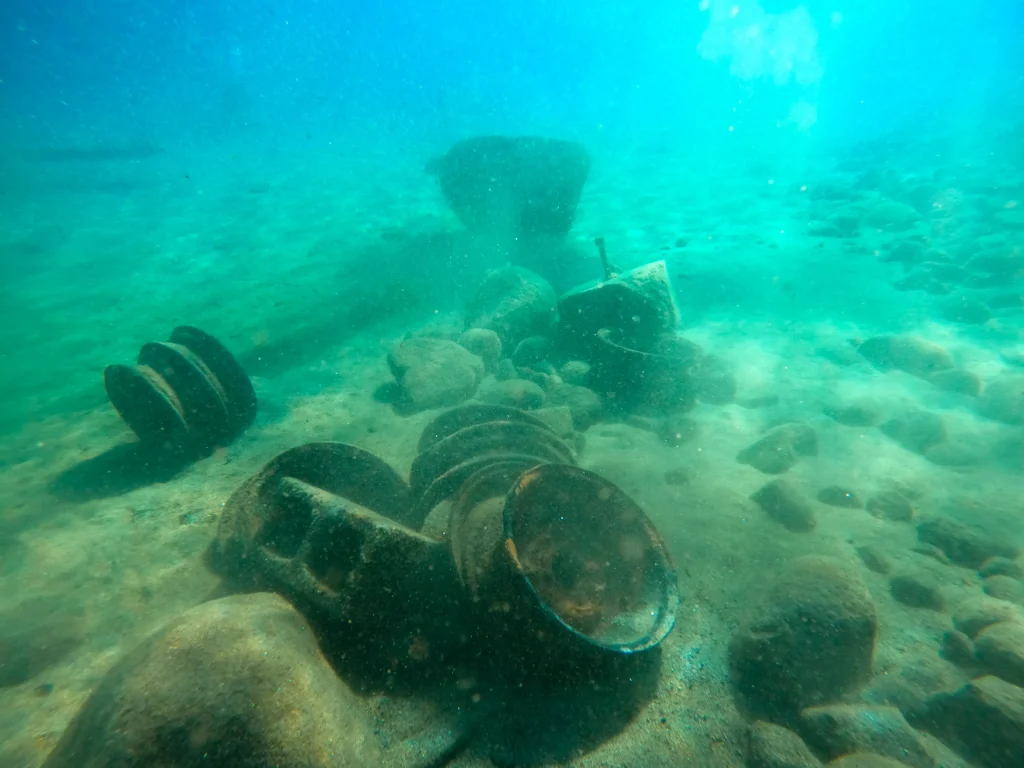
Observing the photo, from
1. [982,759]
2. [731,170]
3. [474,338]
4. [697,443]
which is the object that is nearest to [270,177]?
[474,338]

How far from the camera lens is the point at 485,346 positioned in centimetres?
1030

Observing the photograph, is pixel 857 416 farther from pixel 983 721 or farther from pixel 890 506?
pixel 983 721

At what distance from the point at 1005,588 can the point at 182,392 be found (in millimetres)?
11012

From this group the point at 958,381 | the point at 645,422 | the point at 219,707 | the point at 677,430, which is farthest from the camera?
the point at 958,381

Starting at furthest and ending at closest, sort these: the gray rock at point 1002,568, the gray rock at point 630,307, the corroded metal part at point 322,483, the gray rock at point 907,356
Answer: the gray rock at point 907,356 < the gray rock at point 630,307 < the gray rock at point 1002,568 < the corroded metal part at point 322,483

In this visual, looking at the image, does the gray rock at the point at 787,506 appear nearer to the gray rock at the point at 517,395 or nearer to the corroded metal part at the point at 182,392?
the gray rock at the point at 517,395

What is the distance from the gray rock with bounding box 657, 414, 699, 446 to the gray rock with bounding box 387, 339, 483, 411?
12.1ft

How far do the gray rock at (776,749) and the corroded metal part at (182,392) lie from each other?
25.6 feet

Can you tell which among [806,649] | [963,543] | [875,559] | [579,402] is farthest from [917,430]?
[806,649]

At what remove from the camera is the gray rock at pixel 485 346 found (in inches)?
404

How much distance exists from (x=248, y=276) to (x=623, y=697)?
52.2 feet

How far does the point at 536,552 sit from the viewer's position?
441 centimetres

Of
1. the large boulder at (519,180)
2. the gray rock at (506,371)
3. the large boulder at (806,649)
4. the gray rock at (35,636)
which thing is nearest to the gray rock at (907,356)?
the gray rock at (506,371)

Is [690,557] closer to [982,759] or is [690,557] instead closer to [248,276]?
[982,759]
